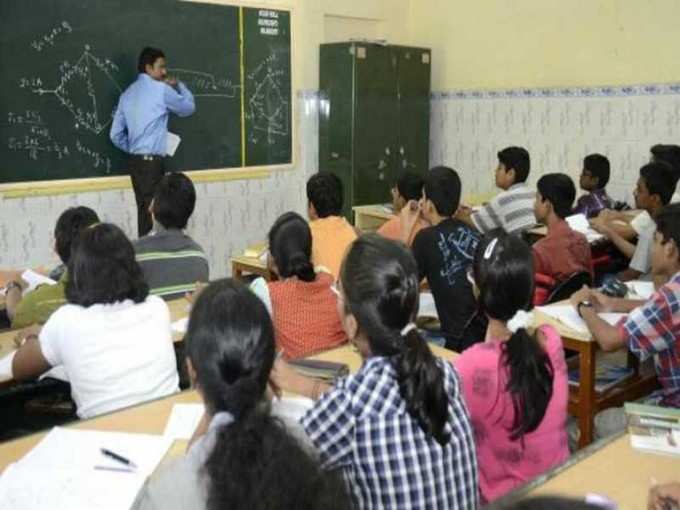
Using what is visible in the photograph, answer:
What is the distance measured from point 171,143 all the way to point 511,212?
2.56 m

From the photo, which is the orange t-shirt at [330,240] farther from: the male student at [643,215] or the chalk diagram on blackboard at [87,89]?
the chalk diagram on blackboard at [87,89]

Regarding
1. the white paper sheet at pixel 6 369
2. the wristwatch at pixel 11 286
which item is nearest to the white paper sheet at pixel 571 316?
the white paper sheet at pixel 6 369

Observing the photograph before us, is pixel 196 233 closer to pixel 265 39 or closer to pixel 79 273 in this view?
pixel 265 39

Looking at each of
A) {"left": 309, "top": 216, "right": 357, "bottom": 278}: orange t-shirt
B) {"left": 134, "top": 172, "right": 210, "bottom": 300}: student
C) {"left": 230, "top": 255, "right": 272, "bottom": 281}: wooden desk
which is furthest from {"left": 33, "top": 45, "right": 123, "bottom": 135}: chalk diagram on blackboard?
{"left": 309, "top": 216, "right": 357, "bottom": 278}: orange t-shirt

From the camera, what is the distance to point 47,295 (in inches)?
112

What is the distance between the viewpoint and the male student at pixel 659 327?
2.54m

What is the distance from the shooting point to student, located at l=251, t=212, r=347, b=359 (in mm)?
2676

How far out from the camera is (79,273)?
222 centimetres

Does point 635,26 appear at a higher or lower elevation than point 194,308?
higher

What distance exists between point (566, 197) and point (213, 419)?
3076 mm

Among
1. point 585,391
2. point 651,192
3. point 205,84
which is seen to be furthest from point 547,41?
point 585,391

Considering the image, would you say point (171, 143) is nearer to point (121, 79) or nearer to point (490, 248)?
point (121, 79)

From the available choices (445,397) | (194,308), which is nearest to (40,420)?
(194,308)

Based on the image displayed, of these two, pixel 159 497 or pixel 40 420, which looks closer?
pixel 159 497
